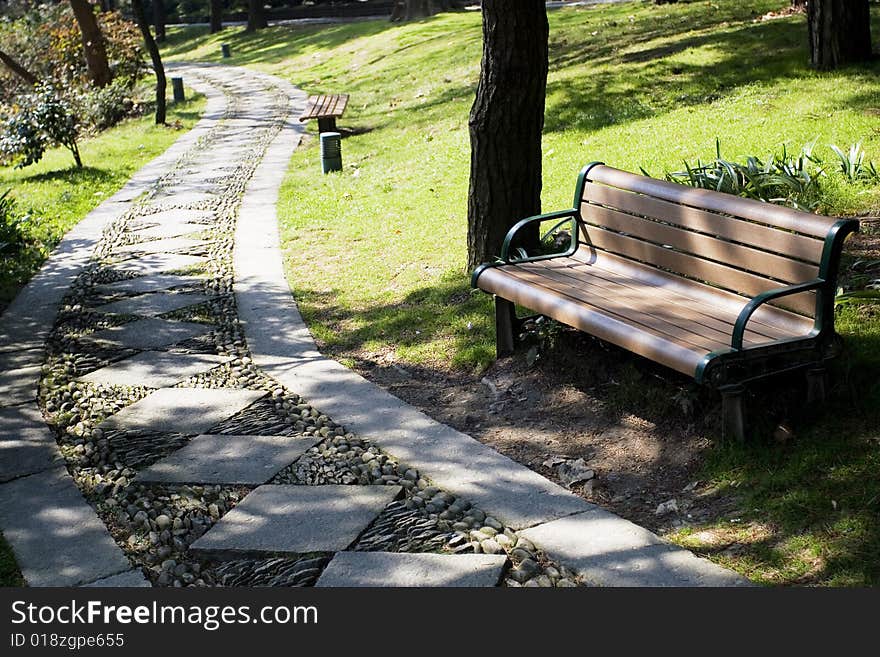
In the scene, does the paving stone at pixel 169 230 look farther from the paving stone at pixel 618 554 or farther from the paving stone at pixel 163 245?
the paving stone at pixel 618 554

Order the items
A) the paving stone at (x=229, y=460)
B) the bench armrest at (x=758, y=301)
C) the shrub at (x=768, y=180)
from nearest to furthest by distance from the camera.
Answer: the bench armrest at (x=758, y=301)
the paving stone at (x=229, y=460)
the shrub at (x=768, y=180)

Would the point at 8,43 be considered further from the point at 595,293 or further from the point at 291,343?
the point at 595,293

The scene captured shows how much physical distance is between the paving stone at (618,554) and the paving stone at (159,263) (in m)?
5.36

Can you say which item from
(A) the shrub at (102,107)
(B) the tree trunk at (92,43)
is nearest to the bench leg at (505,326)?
(A) the shrub at (102,107)

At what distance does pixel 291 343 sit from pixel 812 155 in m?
4.16

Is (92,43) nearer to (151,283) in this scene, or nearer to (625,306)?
(151,283)

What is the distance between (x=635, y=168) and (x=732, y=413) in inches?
191

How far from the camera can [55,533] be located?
4121mm

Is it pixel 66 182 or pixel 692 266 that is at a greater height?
pixel 692 266

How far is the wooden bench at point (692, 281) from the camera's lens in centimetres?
425

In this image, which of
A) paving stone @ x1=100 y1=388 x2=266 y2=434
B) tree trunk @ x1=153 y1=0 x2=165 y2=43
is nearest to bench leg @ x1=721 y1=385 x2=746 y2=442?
paving stone @ x1=100 y1=388 x2=266 y2=434

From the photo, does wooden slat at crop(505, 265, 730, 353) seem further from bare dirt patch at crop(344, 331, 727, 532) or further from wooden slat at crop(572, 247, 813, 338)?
bare dirt patch at crop(344, 331, 727, 532)

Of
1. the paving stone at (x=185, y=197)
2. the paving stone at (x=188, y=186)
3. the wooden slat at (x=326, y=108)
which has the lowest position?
the paving stone at (x=185, y=197)

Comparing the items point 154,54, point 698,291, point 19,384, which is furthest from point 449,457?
point 154,54
